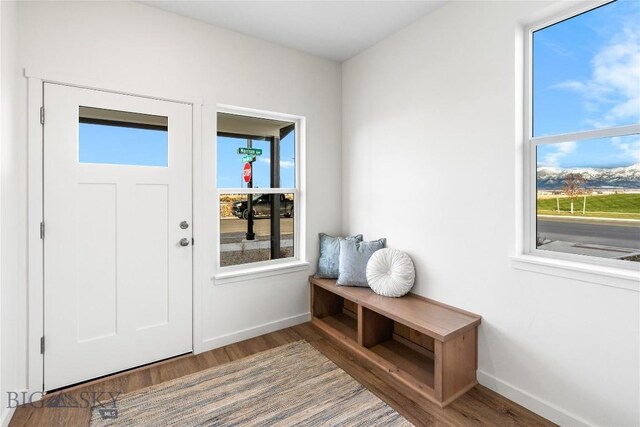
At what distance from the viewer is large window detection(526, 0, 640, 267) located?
5.22 ft

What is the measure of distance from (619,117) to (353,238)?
6.58ft

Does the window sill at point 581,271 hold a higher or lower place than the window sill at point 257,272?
higher

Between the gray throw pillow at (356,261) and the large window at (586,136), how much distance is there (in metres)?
1.22

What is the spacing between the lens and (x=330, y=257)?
3016mm

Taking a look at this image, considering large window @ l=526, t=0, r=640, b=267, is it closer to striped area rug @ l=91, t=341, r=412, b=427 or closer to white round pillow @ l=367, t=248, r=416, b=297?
white round pillow @ l=367, t=248, r=416, b=297

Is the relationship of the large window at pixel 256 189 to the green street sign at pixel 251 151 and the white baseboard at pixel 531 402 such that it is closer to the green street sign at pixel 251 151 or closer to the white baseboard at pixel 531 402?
the green street sign at pixel 251 151

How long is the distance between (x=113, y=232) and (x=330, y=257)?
1.80m

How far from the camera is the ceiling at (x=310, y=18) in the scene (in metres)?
2.29

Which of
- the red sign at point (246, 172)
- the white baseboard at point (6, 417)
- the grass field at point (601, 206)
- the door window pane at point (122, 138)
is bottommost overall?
the white baseboard at point (6, 417)

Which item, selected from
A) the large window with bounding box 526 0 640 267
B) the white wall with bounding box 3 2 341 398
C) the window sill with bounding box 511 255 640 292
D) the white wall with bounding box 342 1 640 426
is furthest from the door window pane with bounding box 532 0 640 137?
the white wall with bounding box 3 2 341 398

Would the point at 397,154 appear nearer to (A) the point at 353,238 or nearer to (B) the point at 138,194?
(A) the point at 353,238

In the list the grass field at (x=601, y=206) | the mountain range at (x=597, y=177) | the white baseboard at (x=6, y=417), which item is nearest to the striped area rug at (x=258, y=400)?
the white baseboard at (x=6, y=417)

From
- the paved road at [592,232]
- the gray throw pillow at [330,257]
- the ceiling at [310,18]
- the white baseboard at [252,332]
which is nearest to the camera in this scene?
the paved road at [592,232]

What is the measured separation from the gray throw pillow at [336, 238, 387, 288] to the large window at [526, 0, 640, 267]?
1218 mm
